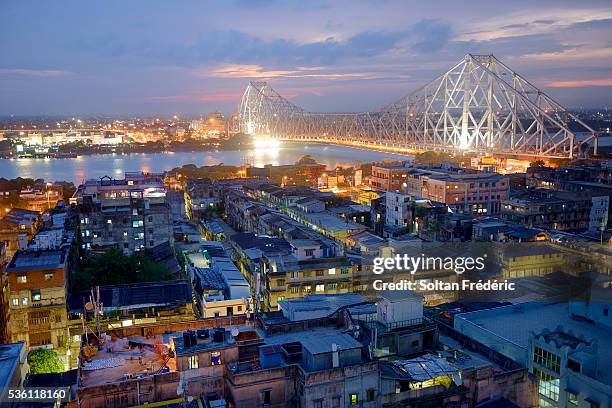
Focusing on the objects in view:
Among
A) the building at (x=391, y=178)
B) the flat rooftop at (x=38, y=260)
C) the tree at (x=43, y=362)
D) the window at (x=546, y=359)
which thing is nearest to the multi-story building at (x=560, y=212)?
the building at (x=391, y=178)

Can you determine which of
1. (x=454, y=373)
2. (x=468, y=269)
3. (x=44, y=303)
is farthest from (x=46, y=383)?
(x=468, y=269)

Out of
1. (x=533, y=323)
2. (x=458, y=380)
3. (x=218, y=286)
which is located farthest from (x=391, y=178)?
(x=458, y=380)

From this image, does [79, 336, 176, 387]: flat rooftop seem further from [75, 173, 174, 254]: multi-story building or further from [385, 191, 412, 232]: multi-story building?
[385, 191, 412, 232]: multi-story building

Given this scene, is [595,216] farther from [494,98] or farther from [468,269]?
[494,98]

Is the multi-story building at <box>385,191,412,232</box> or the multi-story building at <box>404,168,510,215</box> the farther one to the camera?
the multi-story building at <box>404,168,510,215</box>

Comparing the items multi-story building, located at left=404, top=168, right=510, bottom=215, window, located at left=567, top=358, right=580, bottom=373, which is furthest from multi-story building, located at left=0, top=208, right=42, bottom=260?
multi-story building, located at left=404, top=168, right=510, bottom=215

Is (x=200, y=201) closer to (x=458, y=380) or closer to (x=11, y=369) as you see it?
(x=11, y=369)
